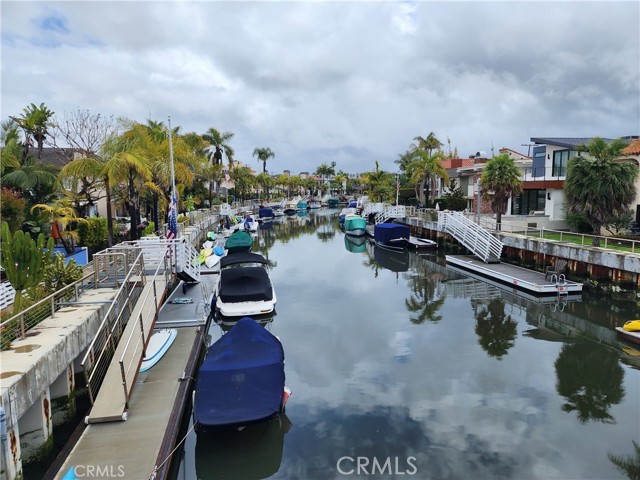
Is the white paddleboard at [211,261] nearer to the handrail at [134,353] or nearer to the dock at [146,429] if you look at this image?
the handrail at [134,353]

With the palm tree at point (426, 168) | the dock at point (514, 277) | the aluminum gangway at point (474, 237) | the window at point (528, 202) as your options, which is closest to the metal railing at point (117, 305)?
the dock at point (514, 277)

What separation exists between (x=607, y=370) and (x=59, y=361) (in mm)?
17674

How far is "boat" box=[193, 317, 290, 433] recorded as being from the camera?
11406mm

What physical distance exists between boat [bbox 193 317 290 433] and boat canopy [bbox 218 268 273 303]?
378 inches

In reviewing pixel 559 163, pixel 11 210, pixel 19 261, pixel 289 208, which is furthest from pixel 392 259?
pixel 289 208

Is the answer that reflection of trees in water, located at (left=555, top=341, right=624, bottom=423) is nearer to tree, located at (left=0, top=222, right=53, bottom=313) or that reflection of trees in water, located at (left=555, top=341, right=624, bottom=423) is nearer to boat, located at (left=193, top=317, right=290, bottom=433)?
boat, located at (left=193, top=317, right=290, bottom=433)

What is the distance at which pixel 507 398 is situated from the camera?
1423 cm

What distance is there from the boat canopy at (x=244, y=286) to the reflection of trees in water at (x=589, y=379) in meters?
13.0

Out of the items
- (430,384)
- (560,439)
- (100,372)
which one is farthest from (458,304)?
(100,372)

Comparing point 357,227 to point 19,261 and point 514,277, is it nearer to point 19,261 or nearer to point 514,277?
point 514,277

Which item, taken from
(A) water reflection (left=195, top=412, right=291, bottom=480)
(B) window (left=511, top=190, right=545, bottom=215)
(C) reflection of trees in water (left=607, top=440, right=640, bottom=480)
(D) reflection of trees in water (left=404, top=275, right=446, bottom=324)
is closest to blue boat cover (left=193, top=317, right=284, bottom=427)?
(A) water reflection (left=195, top=412, right=291, bottom=480)

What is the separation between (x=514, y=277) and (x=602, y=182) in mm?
7558

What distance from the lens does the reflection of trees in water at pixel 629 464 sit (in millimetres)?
10531
